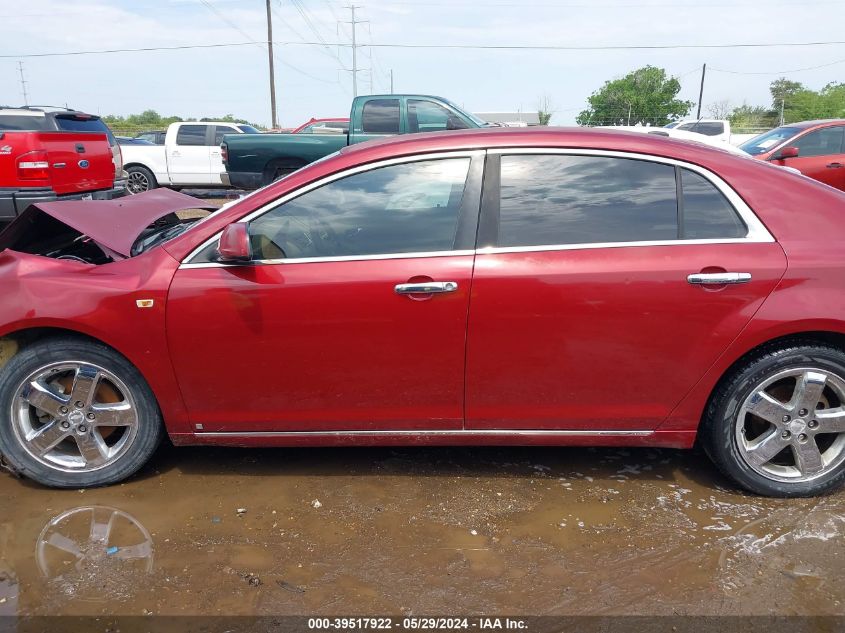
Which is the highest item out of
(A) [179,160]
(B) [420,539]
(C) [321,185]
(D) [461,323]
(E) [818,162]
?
(C) [321,185]

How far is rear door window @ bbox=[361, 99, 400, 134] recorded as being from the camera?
10539mm

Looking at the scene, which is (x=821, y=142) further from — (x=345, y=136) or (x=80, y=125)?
(x=80, y=125)

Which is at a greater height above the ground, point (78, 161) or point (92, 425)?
point (78, 161)

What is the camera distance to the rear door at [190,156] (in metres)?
15.6

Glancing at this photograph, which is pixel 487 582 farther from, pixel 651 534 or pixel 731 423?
pixel 731 423

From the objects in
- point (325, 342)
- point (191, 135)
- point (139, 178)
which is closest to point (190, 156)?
point (191, 135)

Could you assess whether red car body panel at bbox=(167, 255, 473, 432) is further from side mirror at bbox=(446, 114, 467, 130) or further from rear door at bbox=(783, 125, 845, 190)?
rear door at bbox=(783, 125, 845, 190)

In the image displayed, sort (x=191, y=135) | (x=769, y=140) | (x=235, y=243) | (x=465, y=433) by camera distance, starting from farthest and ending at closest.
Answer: (x=191, y=135)
(x=769, y=140)
(x=465, y=433)
(x=235, y=243)

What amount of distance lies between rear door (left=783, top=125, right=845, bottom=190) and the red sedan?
361 inches

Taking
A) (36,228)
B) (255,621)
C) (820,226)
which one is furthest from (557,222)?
(36,228)

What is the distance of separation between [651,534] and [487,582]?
813 millimetres

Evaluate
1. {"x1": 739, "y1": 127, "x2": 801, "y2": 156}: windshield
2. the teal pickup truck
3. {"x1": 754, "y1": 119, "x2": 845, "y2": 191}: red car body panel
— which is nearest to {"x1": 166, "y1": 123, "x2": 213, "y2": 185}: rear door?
the teal pickup truck

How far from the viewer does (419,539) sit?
2734 millimetres

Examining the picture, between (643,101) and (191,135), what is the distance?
67519 mm
